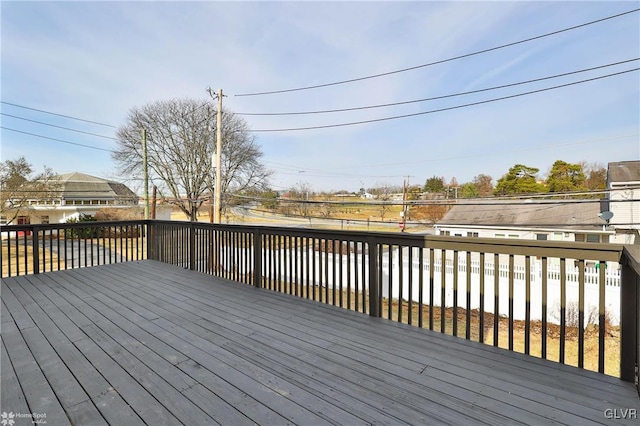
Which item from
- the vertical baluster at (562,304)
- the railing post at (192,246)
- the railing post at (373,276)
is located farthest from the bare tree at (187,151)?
the vertical baluster at (562,304)

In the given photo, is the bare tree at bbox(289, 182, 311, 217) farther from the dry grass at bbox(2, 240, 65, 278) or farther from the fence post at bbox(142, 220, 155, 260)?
the fence post at bbox(142, 220, 155, 260)

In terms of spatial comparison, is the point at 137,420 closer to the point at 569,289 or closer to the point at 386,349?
the point at 386,349

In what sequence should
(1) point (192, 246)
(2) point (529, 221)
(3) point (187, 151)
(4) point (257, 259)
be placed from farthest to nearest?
(3) point (187, 151) < (2) point (529, 221) < (1) point (192, 246) < (4) point (257, 259)

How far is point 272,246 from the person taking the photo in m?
3.67

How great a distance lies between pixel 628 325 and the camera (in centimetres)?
164

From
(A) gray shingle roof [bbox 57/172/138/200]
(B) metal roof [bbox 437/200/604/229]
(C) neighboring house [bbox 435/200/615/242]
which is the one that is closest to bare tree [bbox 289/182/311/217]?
(C) neighboring house [bbox 435/200/615/242]

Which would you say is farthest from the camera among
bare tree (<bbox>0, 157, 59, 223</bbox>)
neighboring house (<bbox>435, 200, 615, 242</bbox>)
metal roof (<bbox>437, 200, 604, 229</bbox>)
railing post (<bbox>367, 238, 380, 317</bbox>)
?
metal roof (<bbox>437, 200, 604, 229</bbox>)

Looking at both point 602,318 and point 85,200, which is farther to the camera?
point 85,200

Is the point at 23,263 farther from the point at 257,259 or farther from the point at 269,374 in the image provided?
the point at 269,374

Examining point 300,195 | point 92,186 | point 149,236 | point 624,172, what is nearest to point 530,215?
point 624,172

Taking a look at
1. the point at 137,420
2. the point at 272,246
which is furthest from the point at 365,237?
the point at 137,420

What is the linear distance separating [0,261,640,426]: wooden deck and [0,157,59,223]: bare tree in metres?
12.0

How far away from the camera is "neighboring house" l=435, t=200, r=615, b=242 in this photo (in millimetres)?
12102

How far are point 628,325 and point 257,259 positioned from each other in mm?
3319
